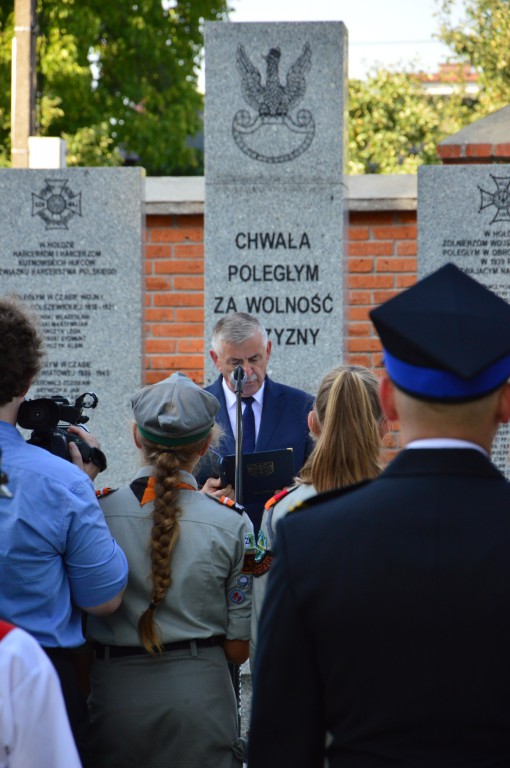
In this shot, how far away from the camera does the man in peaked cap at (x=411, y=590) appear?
5.00ft

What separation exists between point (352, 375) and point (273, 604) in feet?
5.08

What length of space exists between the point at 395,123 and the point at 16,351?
18.1m

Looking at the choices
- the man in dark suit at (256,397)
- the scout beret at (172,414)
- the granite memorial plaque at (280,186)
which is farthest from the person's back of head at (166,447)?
the granite memorial plaque at (280,186)

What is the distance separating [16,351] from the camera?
2.67 metres

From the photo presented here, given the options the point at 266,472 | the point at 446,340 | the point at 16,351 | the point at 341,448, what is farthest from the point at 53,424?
the point at 446,340

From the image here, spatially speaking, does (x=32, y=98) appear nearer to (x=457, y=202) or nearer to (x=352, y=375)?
(x=457, y=202)

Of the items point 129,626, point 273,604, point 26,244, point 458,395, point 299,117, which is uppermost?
point 299,117

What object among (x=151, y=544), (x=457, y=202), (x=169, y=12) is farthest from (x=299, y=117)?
(x=169, y=12)

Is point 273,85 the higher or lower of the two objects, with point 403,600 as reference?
higher

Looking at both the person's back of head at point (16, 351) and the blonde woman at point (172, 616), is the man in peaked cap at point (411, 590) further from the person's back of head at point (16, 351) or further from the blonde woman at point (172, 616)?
the person's back of head at point (16, 351)

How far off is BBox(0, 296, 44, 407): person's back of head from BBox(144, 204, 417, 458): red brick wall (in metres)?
4.93

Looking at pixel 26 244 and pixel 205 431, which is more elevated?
pixel 26 244

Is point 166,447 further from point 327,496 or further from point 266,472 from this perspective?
point 327,496

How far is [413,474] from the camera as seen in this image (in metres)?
1.62
